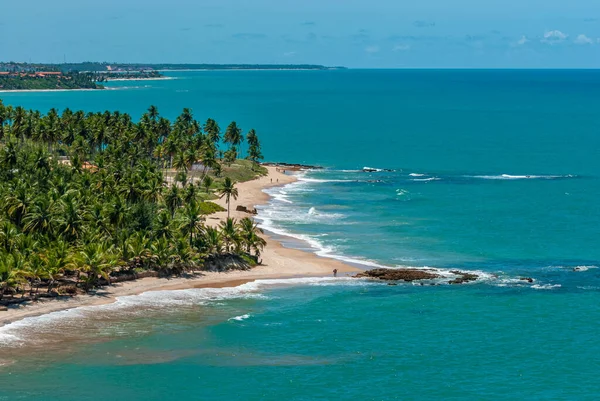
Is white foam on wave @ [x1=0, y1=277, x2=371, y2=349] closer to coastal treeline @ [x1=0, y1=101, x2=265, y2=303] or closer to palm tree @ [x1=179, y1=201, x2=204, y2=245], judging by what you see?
coastal treeline @ [x1=0, y1=101, x2=265, y2=303]

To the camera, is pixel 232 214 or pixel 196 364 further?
pixel 232 214

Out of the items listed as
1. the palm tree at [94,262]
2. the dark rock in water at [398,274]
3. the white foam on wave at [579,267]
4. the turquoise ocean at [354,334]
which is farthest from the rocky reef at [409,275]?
the palm tree at [94,262]

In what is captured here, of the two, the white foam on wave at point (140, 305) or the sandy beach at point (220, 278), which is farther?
the sandy beach at point (220, 278)

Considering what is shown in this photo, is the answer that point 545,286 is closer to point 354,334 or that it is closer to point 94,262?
point 354,334

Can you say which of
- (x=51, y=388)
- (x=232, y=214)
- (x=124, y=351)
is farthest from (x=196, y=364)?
(x=232, y=214)

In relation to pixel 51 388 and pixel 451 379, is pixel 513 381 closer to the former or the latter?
pixel 451 379

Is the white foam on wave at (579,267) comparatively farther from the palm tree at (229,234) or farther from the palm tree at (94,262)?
the palm tree at (94,262)

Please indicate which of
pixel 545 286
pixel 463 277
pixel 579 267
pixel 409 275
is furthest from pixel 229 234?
pixel 579 267

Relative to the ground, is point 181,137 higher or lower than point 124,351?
higher
